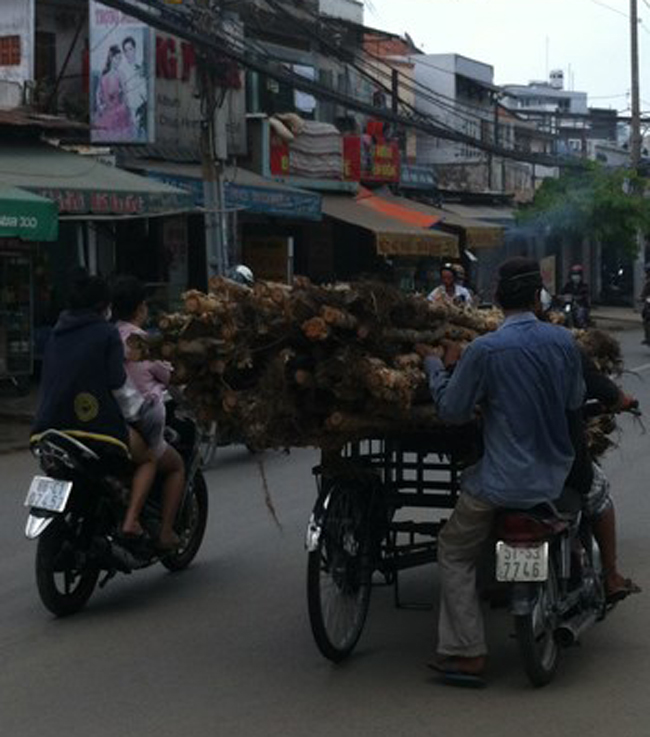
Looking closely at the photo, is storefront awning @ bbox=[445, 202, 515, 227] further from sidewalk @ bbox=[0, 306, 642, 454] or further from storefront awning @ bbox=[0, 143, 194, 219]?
sidewalk @ bbox=[0, 306, 642, 454]

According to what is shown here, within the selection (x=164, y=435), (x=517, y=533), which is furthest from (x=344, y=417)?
A: (x=164, y=435)

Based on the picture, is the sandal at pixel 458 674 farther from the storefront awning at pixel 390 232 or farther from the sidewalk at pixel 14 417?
the storefront awning at pixel 390 232

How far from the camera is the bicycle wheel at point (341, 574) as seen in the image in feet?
19.1

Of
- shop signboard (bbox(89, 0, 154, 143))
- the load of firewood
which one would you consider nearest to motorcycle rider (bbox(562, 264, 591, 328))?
shop signboard (bbox(89, 0, 154, 143))

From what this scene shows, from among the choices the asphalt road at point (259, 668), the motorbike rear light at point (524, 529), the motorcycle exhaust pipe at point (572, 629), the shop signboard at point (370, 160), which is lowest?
the asphalt road at point (259, 668)

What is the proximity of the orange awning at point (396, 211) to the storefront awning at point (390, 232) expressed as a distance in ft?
0.98

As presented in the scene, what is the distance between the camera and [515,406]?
18.5 ft

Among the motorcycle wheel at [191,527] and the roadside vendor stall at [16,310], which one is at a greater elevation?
the roadside vendor stall at [16,310]

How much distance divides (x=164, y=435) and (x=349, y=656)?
6.38ft

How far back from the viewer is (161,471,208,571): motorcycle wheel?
26.3ft

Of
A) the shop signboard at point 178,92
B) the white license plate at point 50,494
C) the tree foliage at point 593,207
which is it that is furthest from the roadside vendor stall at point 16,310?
the tree foliage at point 593,207

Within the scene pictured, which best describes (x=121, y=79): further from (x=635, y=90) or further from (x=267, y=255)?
(x=635, y=90)

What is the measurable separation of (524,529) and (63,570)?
8.45ft

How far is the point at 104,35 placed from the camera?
74.7ft
